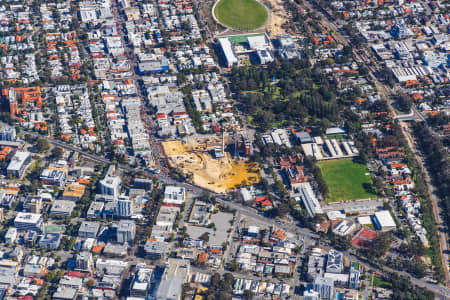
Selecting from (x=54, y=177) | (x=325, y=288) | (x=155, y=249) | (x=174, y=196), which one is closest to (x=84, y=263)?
(x=155, y=249)

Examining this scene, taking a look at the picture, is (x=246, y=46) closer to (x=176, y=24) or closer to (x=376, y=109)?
(x=176, y=24)

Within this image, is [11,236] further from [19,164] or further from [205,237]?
[205,237]

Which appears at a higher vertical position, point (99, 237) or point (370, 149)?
point (370, 149)

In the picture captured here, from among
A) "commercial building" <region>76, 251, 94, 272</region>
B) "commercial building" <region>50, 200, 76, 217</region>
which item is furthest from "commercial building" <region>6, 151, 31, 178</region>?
"commercial building" <region>76, 251, 94, 272</region>

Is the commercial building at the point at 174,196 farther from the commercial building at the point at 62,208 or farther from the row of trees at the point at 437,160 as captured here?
the row of trees at the point at 437,160

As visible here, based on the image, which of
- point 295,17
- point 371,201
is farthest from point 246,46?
point 371,201
